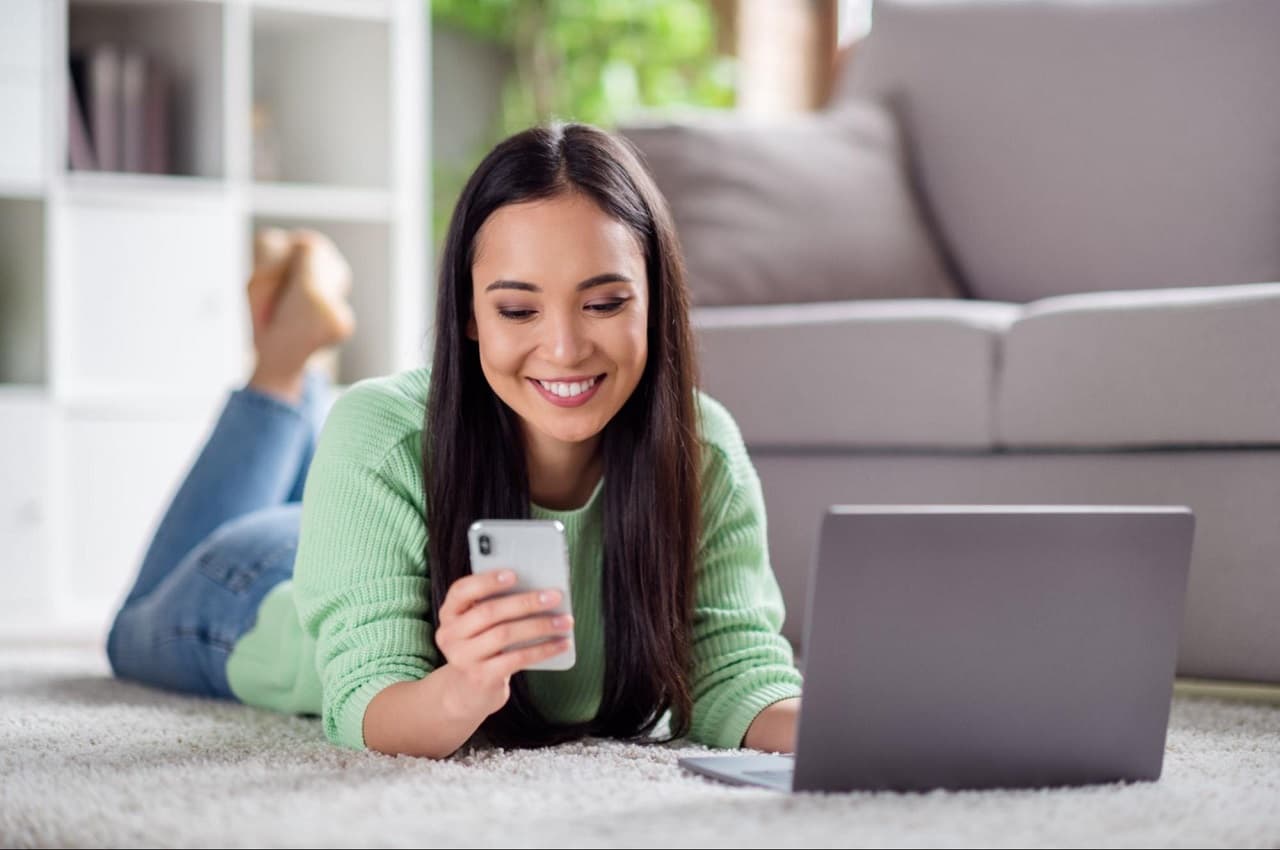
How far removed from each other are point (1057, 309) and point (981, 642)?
939 millimetres

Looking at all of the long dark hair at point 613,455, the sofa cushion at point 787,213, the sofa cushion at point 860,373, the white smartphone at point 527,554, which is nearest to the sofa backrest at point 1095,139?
the sofa cushion at point 787,213

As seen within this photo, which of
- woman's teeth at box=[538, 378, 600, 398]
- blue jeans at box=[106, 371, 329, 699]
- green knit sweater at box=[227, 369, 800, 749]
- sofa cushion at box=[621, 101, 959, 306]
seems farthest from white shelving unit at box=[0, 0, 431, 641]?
woman's teeth at box=[538, 378, 600, 398]

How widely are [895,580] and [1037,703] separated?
0.15 meters

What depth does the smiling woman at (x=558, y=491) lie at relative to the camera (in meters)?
1.27

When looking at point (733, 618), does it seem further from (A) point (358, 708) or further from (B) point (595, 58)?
(B) point (595, 58)

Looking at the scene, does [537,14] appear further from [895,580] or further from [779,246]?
[895,580]

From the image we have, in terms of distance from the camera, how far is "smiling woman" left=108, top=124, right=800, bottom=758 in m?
1.27

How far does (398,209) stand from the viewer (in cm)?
340

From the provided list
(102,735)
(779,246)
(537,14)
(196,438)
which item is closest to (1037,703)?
(102,735)

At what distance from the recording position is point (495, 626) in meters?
1.08

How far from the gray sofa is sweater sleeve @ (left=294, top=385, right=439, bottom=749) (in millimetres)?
806

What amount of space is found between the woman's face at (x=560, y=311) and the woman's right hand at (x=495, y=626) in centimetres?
25

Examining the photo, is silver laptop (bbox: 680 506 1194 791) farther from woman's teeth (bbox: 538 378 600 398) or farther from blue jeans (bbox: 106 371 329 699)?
blue jeans (bbox: 106 371 329 699)

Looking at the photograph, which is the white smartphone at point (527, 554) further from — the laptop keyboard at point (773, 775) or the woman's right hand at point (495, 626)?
the laptop keyboard at point (773, 775)
